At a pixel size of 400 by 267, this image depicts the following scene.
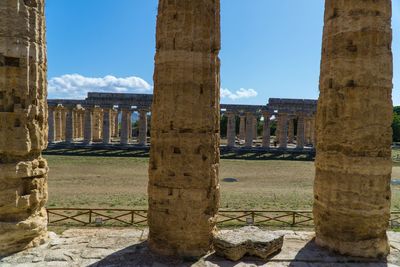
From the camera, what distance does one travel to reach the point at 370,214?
1111 cm

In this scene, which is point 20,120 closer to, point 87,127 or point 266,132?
point 87,127

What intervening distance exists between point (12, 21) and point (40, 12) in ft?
3.46

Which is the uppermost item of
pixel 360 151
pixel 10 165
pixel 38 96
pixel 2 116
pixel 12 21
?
pixel 12 21

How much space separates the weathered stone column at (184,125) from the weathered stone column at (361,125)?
4435 millimetres

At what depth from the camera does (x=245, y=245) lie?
422 inches

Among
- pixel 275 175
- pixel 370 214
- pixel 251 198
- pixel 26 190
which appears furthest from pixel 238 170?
pixel 26 190

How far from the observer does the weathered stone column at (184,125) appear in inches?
421

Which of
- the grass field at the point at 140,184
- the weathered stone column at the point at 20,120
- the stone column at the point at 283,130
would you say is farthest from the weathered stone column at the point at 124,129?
the weathered stone column at the point at 20,120

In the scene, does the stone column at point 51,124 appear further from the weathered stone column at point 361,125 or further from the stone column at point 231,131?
the weathered stone column at point 361,125

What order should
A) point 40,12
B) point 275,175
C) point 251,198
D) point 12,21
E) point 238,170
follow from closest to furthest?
1. point 12,21
2. point 40,12
3. point 251,198
4. point 275,175
5. point 238,170

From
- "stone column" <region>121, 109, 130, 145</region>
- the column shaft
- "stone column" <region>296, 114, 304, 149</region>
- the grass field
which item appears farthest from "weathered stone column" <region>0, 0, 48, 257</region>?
"stone column" <region>296, 114, 304, 149</region>

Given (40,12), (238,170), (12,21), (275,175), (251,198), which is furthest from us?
(238,170)

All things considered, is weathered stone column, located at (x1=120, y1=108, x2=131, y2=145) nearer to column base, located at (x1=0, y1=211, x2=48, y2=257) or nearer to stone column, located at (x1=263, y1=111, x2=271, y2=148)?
stone column, located at (x1=263, y1=111, x2=271, y2=148)

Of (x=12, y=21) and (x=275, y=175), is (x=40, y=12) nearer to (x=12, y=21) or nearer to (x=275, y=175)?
(x=12, y=21)
